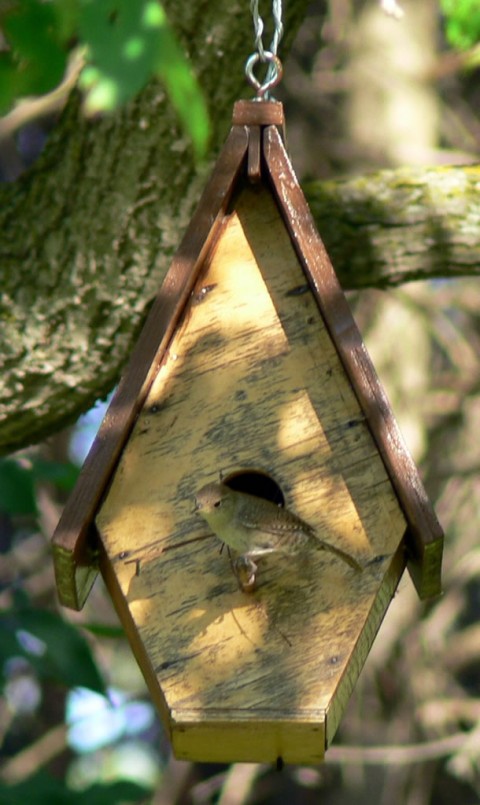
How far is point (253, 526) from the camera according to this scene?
1.89 m

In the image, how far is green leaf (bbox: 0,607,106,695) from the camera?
2365 mm

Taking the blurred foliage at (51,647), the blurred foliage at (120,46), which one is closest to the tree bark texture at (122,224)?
the blurred foliage at (51,647)

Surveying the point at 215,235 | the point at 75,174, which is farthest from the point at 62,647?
the point at 75,174

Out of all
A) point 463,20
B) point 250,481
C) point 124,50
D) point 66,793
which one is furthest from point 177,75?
point 463,20

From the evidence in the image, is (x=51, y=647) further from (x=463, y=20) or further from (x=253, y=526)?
(x=463, y=20)

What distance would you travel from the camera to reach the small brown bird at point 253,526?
1.89 meters

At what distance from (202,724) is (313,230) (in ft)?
2.85

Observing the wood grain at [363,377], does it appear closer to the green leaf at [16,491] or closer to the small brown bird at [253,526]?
the small brown bird at [253,526]

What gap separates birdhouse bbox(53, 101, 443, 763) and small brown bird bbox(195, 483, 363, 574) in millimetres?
54

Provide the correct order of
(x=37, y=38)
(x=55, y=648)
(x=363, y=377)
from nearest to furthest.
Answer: (x=37, y=38), (x=363, y=377), (x=55, y=648)

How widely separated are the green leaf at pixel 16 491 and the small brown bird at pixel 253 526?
0.61 m

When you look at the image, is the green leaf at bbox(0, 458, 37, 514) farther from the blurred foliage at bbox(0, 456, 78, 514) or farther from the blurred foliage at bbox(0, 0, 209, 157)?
the blurred foliage at bbox(0, 0, 209, 157)

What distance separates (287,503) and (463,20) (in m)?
1.86

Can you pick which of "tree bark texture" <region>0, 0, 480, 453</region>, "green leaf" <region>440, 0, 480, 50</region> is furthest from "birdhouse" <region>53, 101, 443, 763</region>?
"green leaf" <region>440, 0, 480, 50</region>
